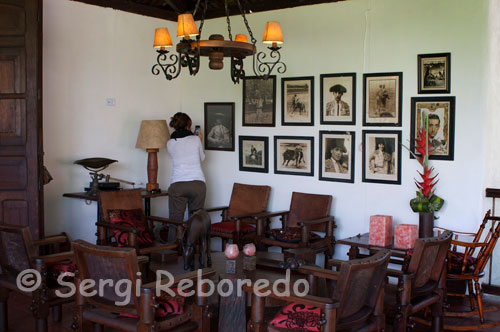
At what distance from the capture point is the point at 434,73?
5.47m

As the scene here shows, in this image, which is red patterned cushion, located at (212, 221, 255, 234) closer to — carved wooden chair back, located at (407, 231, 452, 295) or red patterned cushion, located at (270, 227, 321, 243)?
red patterned cushion, located at (270, 227, 321, 243)

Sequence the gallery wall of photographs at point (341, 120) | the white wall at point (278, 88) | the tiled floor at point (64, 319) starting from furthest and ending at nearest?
the gallery wall of photographs at point (341, 120), the white wall at point (278, 88), the tiled floor at point (64, 319)

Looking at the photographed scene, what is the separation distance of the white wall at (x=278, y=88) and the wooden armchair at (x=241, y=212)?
0.22 metres

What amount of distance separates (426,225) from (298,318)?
228 centimetres

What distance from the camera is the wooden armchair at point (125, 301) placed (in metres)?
3.21

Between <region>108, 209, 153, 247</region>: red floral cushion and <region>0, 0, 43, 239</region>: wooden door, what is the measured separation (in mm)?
704

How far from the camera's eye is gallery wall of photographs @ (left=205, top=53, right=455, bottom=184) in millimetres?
5484

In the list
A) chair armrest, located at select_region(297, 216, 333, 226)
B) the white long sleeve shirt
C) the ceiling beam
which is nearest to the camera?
chair armrest, located at select_region(297, 216, 333, 226)

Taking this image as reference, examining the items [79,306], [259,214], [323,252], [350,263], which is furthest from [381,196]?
[79,306]

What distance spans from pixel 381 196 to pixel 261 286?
2.91 m

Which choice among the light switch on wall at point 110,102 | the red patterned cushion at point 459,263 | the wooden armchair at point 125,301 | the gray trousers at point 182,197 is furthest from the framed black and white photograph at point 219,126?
the wooden armchair at point 125,301

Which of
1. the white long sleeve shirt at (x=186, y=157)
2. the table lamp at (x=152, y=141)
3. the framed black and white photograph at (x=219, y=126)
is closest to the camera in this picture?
the white long sleeve shirt at (x=186, y=157)

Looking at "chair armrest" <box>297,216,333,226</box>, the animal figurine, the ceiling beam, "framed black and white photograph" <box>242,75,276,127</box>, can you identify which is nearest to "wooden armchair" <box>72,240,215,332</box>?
the animal figurine

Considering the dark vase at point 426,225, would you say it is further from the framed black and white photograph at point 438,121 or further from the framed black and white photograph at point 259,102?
the framed black and white photograph at point 259,102
